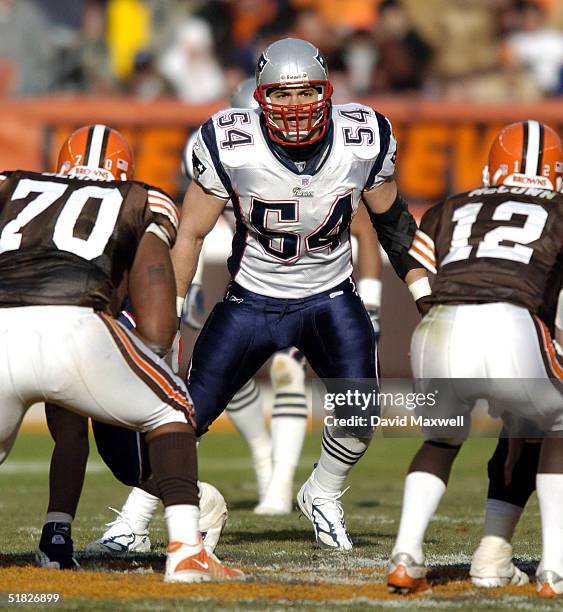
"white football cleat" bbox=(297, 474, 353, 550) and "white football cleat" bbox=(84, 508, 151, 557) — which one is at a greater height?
"white football cleat" bbox=(297, 474, 353, 550)

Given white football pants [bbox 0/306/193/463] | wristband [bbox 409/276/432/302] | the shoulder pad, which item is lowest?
white football pants [bbox 0/306/193/463]

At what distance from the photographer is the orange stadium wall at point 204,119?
461 inches

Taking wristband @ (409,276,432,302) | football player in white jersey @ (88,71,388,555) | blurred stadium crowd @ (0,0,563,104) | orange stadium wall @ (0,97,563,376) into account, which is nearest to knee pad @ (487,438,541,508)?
wristband @ (409,276,432,302)

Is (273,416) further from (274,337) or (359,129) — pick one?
(359,129)

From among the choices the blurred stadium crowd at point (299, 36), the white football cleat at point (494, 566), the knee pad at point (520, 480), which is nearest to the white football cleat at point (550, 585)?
the white football cleat at point (494, 566)

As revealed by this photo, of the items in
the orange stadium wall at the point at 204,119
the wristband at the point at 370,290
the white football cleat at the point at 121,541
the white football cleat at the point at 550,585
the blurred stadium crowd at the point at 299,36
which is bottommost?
the white football cleat at the point at 550,585

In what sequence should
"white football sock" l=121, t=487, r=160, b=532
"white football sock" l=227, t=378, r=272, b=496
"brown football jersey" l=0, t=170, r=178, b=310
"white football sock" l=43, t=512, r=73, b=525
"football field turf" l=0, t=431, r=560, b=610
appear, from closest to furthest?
1. "football field turf" l=0, t=431, r=560, b=610
2. "brown football jersey" l=0, t=170, r=178, b=310
3. "white football sock" l=43, t=512, r=73, b=525
4. "white football sock" l=121, t=487, r=160, b=532
5. "white football sock" l=227, t=378, r=272, b=496

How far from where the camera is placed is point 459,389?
400cm

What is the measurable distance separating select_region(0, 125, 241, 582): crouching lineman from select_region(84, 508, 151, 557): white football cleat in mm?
1056

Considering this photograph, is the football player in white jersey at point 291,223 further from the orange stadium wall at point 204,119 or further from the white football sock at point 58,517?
the orange stadium wall at point 204,119

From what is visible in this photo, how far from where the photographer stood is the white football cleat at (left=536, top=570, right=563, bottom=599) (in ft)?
12.8

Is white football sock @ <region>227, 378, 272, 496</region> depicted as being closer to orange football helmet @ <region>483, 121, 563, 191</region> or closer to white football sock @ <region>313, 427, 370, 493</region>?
white football sock @ <region>313, 427, 370, 493</region>

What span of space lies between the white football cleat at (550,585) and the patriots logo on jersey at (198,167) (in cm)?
198

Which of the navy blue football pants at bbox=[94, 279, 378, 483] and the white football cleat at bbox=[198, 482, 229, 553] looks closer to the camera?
the white football cleat at bbox=[198, 482, 229, 553]
